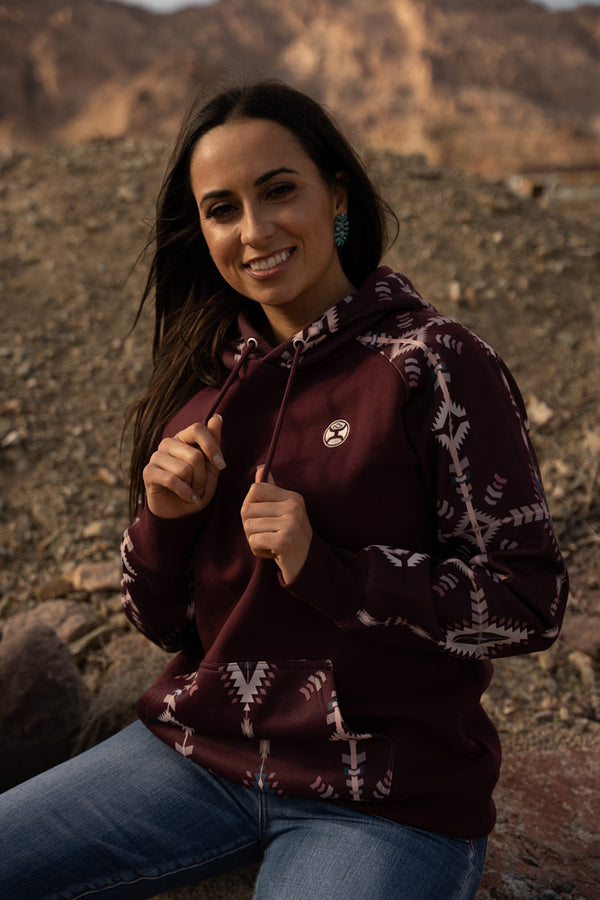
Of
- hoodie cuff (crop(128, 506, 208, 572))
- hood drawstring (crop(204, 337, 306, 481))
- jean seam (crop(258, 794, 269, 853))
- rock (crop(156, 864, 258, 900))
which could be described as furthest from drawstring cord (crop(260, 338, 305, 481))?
rock (crop(156, 864, 258, 900))

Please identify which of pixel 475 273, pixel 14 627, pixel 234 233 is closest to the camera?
pixel 234 233

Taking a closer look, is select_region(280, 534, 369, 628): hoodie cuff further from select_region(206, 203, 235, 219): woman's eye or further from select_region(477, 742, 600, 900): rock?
select_region(477, 742, 600, 900): rock

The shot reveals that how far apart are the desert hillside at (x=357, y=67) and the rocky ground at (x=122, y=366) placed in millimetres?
14752

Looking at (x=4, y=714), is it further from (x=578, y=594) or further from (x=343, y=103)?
(x=343, y=103)

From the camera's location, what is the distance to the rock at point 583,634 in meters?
2.72

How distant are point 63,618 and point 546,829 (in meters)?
1.68

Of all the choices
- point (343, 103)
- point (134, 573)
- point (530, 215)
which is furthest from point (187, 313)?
point (343, 103)

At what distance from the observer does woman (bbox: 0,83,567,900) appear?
134cm

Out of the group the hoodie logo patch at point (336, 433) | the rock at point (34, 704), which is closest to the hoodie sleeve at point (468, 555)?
the hoodie logo patch at point (336, 433)

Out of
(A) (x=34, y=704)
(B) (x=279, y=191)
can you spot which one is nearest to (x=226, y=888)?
(A) (x=34, y=704)

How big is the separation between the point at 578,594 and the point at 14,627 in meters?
1.95

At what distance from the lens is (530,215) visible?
5625 millimetres

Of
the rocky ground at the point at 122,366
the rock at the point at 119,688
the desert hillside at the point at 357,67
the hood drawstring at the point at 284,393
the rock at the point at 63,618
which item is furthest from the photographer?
the desert hillside at the point at 357,67

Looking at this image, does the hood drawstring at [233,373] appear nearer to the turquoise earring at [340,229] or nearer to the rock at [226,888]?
the turquoise earring at [340,229]
